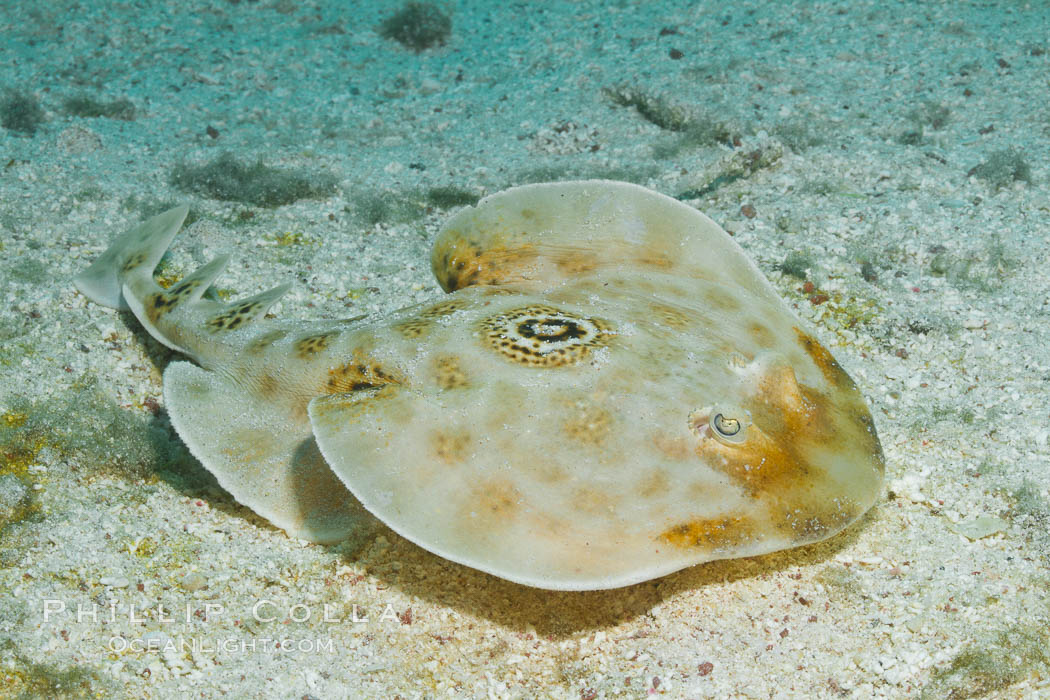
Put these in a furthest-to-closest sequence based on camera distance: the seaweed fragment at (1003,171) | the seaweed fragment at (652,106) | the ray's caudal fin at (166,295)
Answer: the seaweed fragment at (652,106)
the seaweed fragment at (1003,171)
the ray's caudal fin at (166,295)

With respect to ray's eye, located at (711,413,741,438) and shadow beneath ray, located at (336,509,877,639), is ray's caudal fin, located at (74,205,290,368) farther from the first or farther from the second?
ray's eye, located at (711,413,741,438)

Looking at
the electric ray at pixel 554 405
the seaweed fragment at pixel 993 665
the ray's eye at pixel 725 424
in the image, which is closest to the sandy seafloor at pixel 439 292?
the seaweed fragment at pixel 993 665

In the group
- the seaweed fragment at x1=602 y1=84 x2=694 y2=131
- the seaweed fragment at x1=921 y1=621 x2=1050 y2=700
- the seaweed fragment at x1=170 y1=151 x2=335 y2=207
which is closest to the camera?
the seaweed fragment at x1=921 y1=621 x2=1050 y2=700

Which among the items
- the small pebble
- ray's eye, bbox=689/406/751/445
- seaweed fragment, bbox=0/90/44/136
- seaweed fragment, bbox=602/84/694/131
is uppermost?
ray's eye, bbox=689/406/751/445

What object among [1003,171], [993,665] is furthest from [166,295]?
[1003,171]

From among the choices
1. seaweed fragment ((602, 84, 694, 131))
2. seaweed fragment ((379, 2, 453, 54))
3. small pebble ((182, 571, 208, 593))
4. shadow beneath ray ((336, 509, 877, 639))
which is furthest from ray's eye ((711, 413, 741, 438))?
seaweed fragment ((379, 2, 453, 54))

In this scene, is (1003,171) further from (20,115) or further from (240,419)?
(20,115)

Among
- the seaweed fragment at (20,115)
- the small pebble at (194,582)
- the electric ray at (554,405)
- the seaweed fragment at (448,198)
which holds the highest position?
the electric ray at (554,405)

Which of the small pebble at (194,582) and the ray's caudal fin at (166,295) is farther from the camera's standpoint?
the ray's caudal fin at (166,295)

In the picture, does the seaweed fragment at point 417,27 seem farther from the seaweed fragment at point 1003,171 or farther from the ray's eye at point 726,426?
the ray's eye at point 726,426
